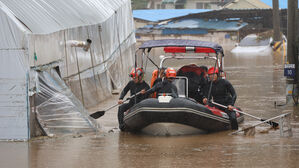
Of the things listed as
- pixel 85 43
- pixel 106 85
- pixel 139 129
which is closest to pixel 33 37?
pixel 139 129

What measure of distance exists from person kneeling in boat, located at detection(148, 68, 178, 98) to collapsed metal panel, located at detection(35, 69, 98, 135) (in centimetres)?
165

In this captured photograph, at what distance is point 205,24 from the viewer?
57875mm

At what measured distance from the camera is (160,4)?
8506cm

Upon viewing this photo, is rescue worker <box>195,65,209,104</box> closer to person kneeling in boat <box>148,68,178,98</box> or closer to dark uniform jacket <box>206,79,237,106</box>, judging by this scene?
dark uniform jacket <box>206,79,237,106</box>

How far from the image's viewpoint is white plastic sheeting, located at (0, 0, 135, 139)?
11383mm

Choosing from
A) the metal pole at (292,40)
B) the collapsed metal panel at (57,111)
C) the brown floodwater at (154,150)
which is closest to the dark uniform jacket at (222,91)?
the brown floodwater at (154,150)

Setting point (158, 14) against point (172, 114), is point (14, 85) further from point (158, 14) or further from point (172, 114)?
point (158, 14)

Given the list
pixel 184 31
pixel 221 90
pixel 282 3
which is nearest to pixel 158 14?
pixel 184 31

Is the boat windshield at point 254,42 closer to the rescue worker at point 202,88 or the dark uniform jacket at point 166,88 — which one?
the rescue worker at point 202,88

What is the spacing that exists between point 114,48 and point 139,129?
33.3ft

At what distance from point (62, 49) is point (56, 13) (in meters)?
1.51

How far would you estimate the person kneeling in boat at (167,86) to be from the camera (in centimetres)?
1211

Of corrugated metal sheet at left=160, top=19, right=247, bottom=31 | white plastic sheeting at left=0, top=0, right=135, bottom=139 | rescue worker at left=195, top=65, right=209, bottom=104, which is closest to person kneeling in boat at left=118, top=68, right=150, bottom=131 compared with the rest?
rescue worker at left=195, top=65, right=209, bottom=104

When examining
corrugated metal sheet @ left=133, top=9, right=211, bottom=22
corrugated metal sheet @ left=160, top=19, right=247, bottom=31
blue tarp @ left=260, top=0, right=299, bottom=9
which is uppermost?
blue tarp @ left=260, top=0, right=299, bottom=9
